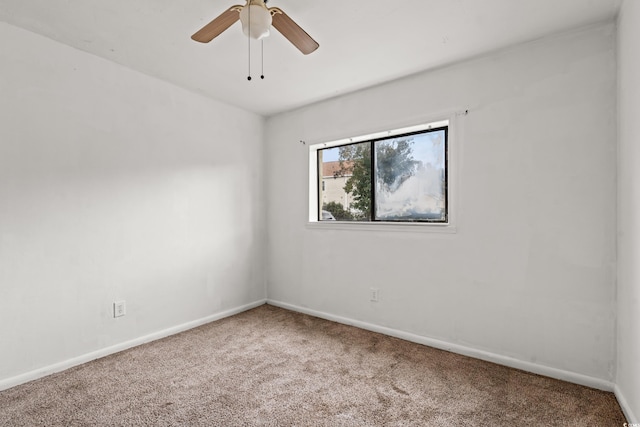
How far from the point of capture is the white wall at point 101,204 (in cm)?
221

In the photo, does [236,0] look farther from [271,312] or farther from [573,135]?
[271,312]

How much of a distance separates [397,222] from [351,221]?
0.53 m

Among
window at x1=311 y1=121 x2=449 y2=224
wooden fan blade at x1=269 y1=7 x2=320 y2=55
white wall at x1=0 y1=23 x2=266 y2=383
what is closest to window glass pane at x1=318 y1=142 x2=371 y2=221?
window at x1=311 y1=121 x2=449 y2=224

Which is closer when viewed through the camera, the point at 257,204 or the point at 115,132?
the point at 115,132

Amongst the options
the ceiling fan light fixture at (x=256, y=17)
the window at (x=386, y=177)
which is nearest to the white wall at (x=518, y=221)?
the window at (x=386, y=177)

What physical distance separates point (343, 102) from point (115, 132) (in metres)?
2.08

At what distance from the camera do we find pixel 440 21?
2.10 metres

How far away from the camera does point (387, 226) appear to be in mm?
3098

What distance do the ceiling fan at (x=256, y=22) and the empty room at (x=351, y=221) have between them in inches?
0.6

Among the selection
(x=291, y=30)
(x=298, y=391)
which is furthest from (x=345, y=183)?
(x=298, y=391)

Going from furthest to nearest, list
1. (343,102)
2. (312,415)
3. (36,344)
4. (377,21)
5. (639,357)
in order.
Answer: (343,102)
(36,344)
(377,21)
(312,415)
(639,357)

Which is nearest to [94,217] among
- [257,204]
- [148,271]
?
[148,271]

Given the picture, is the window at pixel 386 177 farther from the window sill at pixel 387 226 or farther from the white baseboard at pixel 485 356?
the white baseboard at pixel 485 356

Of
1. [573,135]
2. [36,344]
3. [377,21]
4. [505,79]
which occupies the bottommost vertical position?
[36,344]
